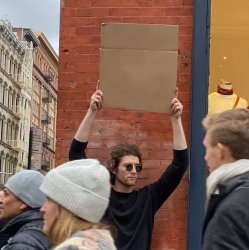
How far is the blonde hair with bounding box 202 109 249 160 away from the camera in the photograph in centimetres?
293

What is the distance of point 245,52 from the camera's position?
6.38 m

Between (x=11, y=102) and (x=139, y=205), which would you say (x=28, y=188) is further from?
(x=11, y=102)

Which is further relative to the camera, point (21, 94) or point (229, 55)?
point (21, 94)

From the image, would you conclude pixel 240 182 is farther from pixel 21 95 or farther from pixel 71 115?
pixel 21 95

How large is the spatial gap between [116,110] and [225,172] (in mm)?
2644

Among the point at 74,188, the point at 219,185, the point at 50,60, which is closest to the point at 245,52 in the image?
the point at 219,185

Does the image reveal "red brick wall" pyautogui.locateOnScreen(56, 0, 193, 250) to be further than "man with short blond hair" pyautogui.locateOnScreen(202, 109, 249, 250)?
Yes

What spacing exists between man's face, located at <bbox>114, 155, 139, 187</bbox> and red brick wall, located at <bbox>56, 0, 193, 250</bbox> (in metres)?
0.69

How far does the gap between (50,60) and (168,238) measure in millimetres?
78290

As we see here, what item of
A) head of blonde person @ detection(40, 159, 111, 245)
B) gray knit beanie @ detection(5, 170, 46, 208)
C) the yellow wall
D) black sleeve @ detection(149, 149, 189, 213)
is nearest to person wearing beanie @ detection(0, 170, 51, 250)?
gray knit beanie @ detection(5, 170, 46, 208)

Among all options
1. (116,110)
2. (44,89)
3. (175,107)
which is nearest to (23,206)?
(175,107)

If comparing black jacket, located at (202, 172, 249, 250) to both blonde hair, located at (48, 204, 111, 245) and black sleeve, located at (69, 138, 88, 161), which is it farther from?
black sleeve, located at (69, 138, 88, 161)

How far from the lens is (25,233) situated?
3102 millimetres

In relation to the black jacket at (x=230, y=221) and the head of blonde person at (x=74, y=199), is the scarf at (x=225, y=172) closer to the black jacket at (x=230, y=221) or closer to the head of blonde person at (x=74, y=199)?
the black jacket at (x=230, y=221)
